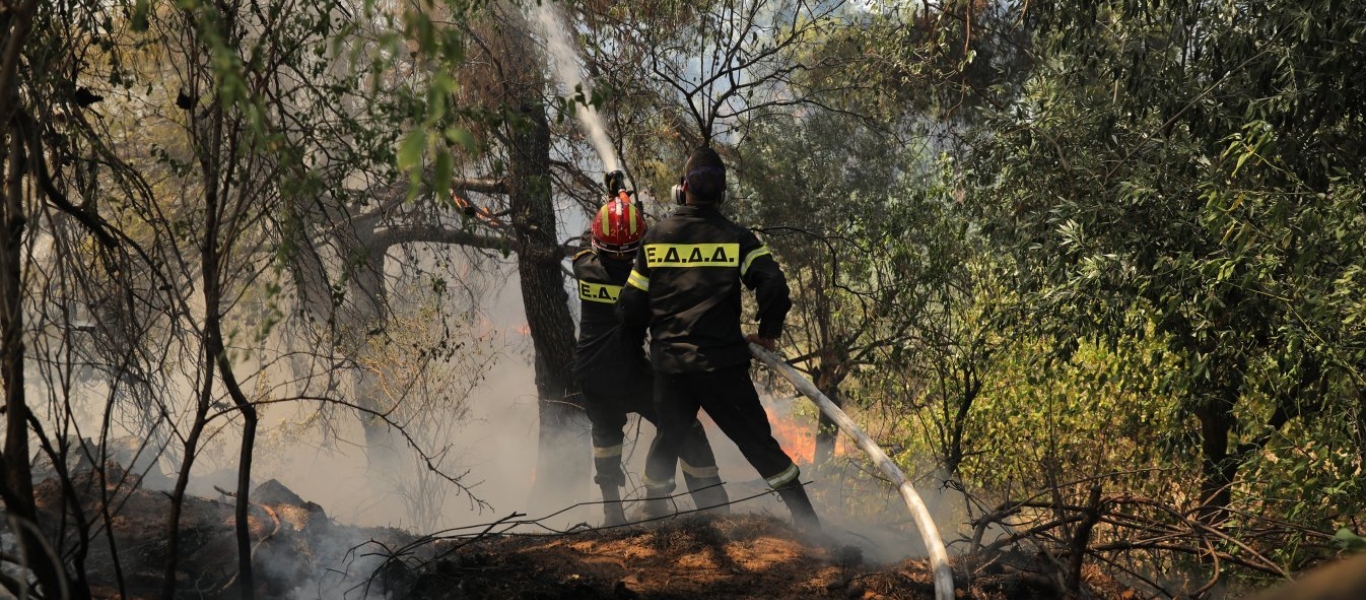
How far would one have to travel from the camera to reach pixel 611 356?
18.7 feet

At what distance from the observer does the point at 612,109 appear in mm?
7984

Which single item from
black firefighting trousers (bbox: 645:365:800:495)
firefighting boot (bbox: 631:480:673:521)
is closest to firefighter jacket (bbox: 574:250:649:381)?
black firefighting trousers (bbox: 645:365:800:495)

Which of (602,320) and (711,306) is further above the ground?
(602,320)

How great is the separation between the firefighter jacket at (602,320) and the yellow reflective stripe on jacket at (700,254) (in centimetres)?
71

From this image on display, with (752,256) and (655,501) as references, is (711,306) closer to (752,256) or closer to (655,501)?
(752,256)

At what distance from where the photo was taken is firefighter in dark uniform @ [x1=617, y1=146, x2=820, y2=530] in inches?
195

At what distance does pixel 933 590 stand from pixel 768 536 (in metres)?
1.15

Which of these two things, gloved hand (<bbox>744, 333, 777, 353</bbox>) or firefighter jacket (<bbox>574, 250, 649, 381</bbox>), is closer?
gloved hand (<bbox>744, 333, 777, 353</bbox>)

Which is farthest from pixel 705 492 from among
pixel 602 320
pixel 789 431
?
pixel 789 431

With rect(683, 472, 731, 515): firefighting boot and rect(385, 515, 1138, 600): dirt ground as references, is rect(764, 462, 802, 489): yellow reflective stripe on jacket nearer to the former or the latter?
rect(385, 515, 1138, 600): dirt ground

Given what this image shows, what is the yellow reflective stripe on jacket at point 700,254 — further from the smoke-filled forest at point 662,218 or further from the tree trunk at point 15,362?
the tree trunk at point 15,362

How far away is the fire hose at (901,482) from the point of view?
141 inches

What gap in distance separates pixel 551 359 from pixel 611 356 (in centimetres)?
330

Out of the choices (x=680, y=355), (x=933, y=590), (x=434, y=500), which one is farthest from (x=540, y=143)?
(x=434, y=500)
